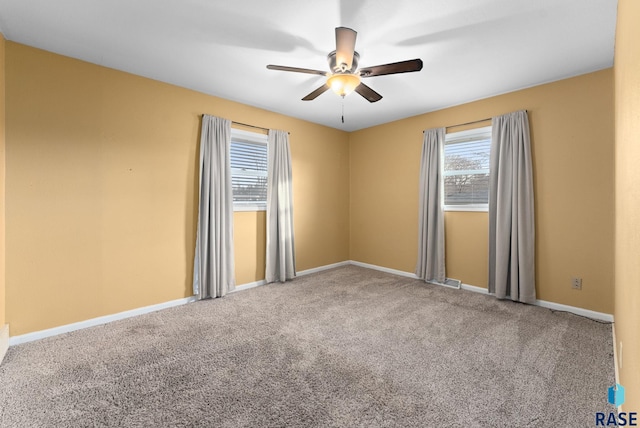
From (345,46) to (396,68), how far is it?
439mm

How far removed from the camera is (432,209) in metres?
4.11

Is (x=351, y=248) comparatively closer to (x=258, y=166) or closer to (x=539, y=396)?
(x=258, y=166)

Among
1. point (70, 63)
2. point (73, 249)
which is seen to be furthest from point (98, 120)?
point (73, 249)

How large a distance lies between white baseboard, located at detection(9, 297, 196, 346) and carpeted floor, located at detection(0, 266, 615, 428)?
0.09m

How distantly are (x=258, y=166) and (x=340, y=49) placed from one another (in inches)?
93.8

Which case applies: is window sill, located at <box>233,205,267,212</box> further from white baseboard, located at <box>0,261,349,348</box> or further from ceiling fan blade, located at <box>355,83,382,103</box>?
ceiling fan blade, located at <box>355,83,382,103</box>

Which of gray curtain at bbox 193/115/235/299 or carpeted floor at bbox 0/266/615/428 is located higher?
gray curtain at bbox 193/115/235/299

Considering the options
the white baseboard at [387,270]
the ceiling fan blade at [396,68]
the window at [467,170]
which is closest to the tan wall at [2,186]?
the ceiling fan blade at [396,68]

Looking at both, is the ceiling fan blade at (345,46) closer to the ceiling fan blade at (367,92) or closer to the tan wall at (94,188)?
the ceiling fan blade at (367,92)

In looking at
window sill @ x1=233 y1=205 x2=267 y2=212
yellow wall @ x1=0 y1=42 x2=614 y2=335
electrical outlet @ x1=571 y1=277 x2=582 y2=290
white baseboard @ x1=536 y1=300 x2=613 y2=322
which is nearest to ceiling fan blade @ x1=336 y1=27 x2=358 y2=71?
yellow wall @ x1=0 y1=42 x2=614 y2=335

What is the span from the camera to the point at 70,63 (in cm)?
267

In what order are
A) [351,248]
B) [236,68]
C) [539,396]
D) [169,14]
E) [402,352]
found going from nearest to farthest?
[539,396]
[169,14]
[402,352]
[236,68]
[351,248]

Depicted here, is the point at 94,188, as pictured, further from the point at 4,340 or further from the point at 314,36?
the point at 314,36

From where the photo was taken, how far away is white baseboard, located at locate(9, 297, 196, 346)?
246 cm
